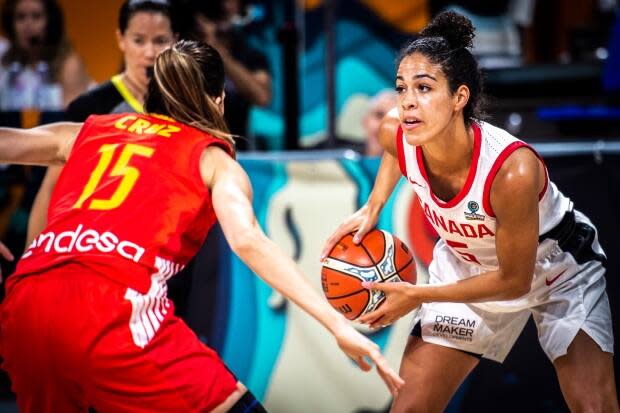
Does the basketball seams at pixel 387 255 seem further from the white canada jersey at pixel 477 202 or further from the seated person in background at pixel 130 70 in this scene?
the seated person in background at pixel 130 70

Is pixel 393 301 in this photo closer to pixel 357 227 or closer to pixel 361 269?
pixel 361 269

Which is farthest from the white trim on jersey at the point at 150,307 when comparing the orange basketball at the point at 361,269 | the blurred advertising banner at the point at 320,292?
the blurred advertising banner at the point at 320,292

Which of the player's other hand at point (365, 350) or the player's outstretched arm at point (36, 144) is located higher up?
the player's outstretched arm at point (36, 144)

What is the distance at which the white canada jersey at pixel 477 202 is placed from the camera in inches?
144

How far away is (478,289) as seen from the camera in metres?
3.63

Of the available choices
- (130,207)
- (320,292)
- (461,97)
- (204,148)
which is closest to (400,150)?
(461,97)

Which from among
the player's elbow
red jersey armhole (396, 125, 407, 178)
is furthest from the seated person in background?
the player's elbow

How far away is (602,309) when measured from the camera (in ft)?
13.1

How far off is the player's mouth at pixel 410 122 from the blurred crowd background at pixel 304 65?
1.64 meters

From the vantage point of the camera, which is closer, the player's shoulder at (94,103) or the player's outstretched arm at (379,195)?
the player's outstretched arm at (379,195)

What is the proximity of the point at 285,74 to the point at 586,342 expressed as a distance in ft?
10.3

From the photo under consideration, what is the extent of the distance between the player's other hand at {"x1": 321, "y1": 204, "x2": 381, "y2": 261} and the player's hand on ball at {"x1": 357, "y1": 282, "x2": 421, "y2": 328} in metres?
0.36

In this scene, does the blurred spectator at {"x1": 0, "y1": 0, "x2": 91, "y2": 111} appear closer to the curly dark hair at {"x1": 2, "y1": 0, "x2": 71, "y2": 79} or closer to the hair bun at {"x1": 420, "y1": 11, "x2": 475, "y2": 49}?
the curly dark hair at {"x1": 2, "y1": 0, "x2": 71, "y2": 79}

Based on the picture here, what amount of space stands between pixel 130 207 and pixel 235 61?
11.2 ft
